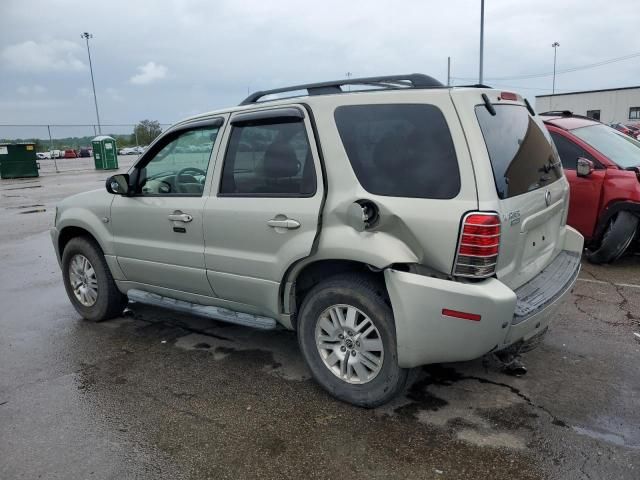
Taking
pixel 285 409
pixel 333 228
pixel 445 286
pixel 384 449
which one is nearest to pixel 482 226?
pixel 445 286

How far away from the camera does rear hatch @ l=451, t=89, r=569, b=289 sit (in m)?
2.87

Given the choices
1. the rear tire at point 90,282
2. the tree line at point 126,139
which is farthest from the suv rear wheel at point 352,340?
the tree line at point 126,139

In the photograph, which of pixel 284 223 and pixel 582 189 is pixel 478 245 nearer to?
pixel 284 223

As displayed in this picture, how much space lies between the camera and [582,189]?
6.24m

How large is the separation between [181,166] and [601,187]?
4.77 m

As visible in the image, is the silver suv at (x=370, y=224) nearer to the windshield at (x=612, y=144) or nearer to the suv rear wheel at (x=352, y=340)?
the suv rear wheel at (x=352, y=340)

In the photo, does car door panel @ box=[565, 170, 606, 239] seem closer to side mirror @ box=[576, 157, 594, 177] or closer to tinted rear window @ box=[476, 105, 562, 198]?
side mirror @ box=[576, 157, 594, 177]

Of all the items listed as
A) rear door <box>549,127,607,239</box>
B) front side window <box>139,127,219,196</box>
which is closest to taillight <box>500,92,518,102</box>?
front side window <box>139,127,219,196</box>

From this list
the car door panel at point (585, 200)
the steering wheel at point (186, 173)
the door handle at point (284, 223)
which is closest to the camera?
the door handle at point (284, 223)

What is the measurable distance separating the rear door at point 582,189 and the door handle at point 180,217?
462 centimetres

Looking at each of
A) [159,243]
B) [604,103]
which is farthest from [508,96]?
[604,103]

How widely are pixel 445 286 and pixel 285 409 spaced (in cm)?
132

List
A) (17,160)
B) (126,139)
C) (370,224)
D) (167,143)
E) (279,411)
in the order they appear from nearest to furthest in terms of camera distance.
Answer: (370,224)
(279,411)
(167,143)
(17,160)
(126,139)

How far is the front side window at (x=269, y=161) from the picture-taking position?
3.43m
